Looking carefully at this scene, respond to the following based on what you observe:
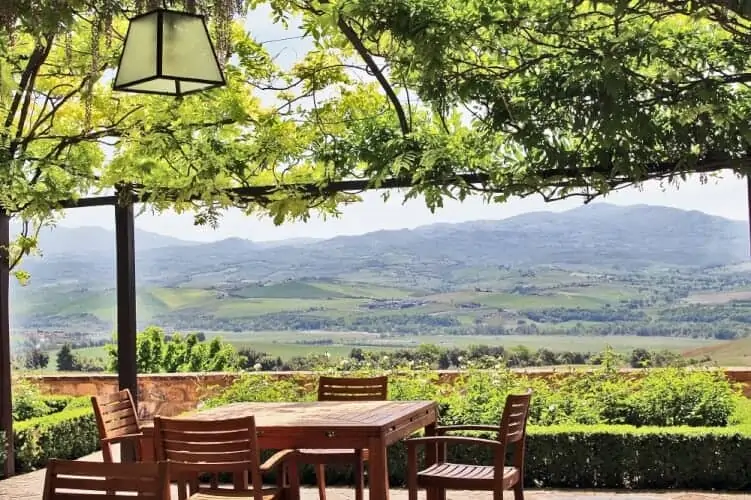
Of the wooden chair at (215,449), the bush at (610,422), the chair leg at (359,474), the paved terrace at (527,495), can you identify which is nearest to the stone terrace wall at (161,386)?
the bush at (610,422)

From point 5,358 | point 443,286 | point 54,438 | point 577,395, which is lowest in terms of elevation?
point 54,438

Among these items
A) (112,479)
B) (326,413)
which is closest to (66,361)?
(326,413)

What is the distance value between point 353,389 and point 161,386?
360cm

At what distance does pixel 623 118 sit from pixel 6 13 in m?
2.47

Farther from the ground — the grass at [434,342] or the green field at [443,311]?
the green field at [443,311]

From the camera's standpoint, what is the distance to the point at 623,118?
4176mm

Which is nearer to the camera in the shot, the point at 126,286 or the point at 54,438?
the point at 126,286

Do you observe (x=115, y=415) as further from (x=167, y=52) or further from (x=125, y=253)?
(x=167, y=52)

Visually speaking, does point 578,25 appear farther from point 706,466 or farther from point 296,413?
point 706,466

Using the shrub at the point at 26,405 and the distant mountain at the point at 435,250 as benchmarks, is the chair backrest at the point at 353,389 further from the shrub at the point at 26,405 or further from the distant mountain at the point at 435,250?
the distant mountain at the point at 435,250

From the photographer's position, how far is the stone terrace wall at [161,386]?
973 cm

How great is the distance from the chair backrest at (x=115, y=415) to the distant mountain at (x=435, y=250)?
5705 millimetres

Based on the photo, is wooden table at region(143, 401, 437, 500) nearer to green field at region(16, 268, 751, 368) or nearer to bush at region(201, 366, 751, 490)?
bush at region(201, 366, 751, 490)

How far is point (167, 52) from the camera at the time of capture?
3592 millimetres
